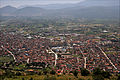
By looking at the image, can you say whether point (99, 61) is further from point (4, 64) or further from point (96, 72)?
point (4, 64)

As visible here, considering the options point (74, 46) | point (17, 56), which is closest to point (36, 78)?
point (17, 56)

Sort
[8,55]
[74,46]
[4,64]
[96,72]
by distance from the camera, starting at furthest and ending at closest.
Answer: [74,46], [8,55], [4,64], [96,72]

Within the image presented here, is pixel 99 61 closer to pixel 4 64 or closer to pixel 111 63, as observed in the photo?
pixel 111 63

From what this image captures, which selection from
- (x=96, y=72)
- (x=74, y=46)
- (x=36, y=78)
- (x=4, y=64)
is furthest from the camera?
(x=74, y=46)

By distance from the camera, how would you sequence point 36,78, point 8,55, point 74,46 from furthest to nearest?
1. point 74,46
2. point 8,55
3. point 36,78

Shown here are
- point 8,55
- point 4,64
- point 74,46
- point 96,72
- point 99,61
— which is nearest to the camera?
point 96,72

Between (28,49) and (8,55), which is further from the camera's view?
(28,49)

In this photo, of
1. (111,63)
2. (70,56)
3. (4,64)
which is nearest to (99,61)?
(111,63)
